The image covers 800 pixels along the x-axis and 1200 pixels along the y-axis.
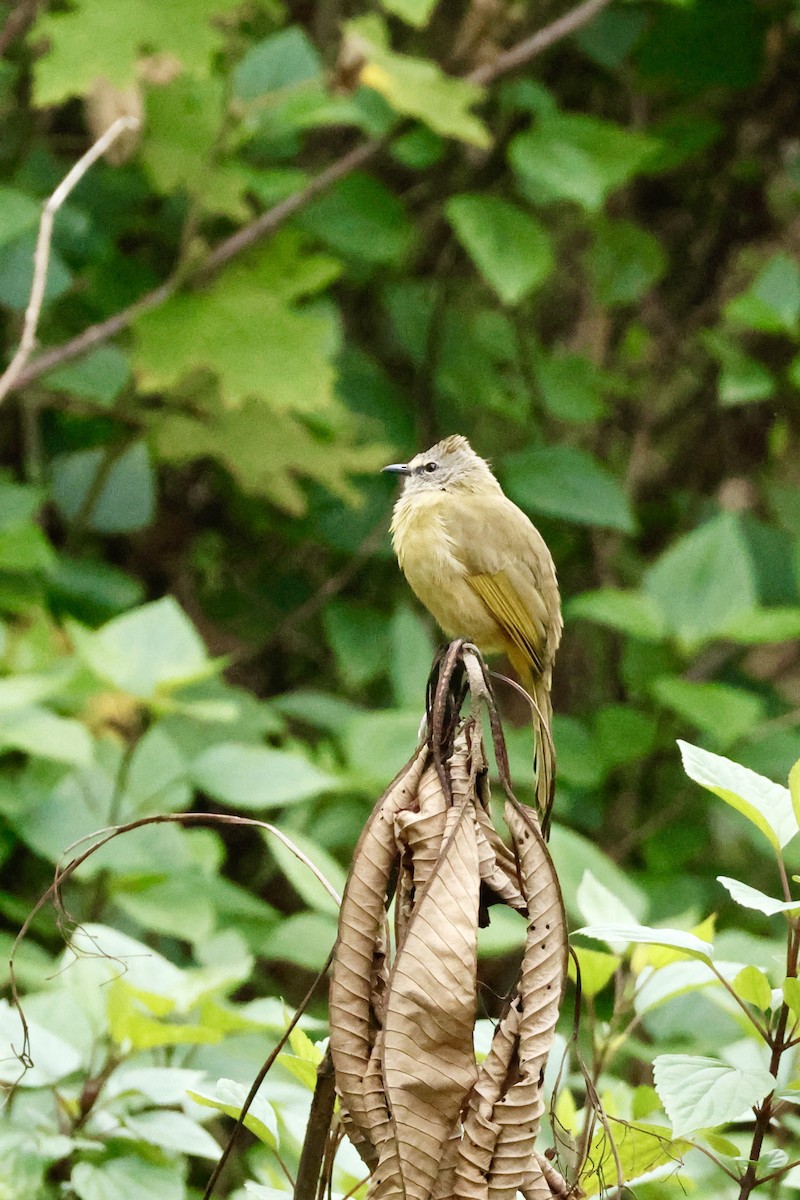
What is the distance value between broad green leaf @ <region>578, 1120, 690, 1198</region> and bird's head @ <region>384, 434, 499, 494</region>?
1666 millimetres

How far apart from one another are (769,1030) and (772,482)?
400 centimetres

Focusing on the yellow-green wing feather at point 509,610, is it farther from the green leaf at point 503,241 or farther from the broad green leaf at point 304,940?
the green leaf at point 503,241

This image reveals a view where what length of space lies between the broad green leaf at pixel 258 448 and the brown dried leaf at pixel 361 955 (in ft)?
9.70

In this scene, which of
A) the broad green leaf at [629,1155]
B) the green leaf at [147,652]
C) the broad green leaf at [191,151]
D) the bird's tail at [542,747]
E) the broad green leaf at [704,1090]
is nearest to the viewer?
the broad green leaf at [704,1090]

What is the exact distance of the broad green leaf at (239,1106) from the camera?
1331 millimetres

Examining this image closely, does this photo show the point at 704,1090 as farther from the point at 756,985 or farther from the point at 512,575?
the point at 512,575

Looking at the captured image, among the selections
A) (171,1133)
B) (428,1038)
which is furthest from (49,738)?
(428,1038)

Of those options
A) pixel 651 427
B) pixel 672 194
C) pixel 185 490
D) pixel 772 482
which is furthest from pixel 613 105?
pixel 185 490

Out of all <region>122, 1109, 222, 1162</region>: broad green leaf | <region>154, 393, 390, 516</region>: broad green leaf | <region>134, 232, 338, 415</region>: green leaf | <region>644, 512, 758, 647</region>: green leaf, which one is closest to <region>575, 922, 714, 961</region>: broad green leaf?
<region>122, 1109, 222, 1162</region>: broad green leaf

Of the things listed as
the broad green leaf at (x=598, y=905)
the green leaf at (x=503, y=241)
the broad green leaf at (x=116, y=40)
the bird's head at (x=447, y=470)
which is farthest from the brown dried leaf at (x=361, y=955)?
the green leaf at (x=503, y=241)

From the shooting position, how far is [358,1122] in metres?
1.03

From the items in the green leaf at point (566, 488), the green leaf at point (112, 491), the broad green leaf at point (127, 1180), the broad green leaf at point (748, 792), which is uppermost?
the green leaf at point (566, 488)

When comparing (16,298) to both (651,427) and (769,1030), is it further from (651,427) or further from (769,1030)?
(769,1030)

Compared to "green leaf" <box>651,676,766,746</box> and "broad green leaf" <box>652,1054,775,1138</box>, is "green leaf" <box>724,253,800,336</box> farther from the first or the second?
"broad green leaf" <box>652,1054,775,1138</box>
